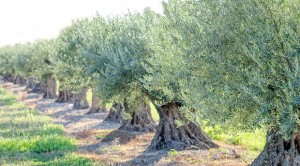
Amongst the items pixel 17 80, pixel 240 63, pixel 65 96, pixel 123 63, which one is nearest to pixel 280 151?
pixel 240 63

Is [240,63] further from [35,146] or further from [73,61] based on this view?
[73,61]

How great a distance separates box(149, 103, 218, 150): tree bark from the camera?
20875 millimetres

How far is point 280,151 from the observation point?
13.4 meters

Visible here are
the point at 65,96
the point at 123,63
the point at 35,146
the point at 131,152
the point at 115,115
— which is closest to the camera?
the point at 123,63

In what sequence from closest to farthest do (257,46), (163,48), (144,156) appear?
(257,46), (163,48), (144,156)

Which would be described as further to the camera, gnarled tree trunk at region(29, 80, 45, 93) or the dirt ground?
gnarled tree trunk at region(29, 80, 45, 93)

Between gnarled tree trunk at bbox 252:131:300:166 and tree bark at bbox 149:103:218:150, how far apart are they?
696 centimetres

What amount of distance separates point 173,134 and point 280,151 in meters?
8.08

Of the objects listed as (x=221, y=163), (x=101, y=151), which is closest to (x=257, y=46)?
(x=221, y=163)

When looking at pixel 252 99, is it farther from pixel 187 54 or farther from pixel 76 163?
pixel 76 163

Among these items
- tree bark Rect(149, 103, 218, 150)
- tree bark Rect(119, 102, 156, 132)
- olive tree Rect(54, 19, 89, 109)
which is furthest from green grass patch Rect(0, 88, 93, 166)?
tree bark Rect(149, 103, 218, 150)

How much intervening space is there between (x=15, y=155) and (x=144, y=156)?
5.60m

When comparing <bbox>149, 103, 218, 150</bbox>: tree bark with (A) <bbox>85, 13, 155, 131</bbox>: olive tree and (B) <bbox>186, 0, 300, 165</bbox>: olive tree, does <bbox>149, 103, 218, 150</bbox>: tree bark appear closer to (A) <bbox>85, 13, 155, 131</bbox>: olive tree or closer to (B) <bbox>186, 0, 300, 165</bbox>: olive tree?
(A) <bbox>85, 13, 155, 131</bbox>: olive tree

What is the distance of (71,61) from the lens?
3158 cm
